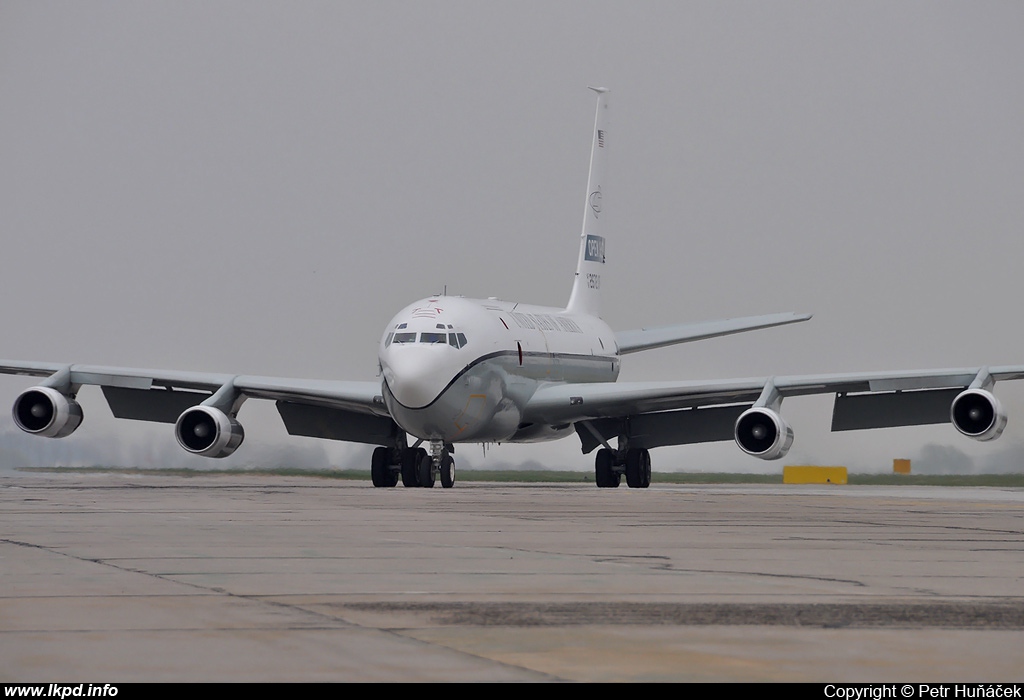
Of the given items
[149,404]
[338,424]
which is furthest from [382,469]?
[149,404]

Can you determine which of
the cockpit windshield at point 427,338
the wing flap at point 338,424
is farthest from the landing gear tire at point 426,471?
the cockpit windshield at point 427,338

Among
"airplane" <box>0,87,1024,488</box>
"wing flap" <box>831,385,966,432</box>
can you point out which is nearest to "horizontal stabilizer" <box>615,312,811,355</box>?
"airplane" <box>0,87,1024,488</box>

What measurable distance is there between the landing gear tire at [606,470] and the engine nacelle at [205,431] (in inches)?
357

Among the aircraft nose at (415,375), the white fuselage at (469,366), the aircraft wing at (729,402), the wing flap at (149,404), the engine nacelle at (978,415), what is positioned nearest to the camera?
the engine nacelle at (978,415)

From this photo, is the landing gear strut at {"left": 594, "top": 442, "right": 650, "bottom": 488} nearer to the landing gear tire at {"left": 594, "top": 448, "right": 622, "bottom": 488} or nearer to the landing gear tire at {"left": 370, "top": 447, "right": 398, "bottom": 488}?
the landing gear tire at {"left": 594, "top": 448, "right": 622, "bottom": 488}

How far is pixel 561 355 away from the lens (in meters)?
37.8

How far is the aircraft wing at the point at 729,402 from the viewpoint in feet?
98.0

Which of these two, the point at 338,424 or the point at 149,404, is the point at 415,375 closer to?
the point at 338,424

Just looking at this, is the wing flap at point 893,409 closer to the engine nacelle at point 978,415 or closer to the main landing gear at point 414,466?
the engine nacelle at point 978,415

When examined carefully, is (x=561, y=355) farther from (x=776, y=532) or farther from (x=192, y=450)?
(x=776, y=532)

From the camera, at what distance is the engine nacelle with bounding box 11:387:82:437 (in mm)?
31703

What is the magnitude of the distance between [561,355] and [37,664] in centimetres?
3093

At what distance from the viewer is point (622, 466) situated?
3716cm
